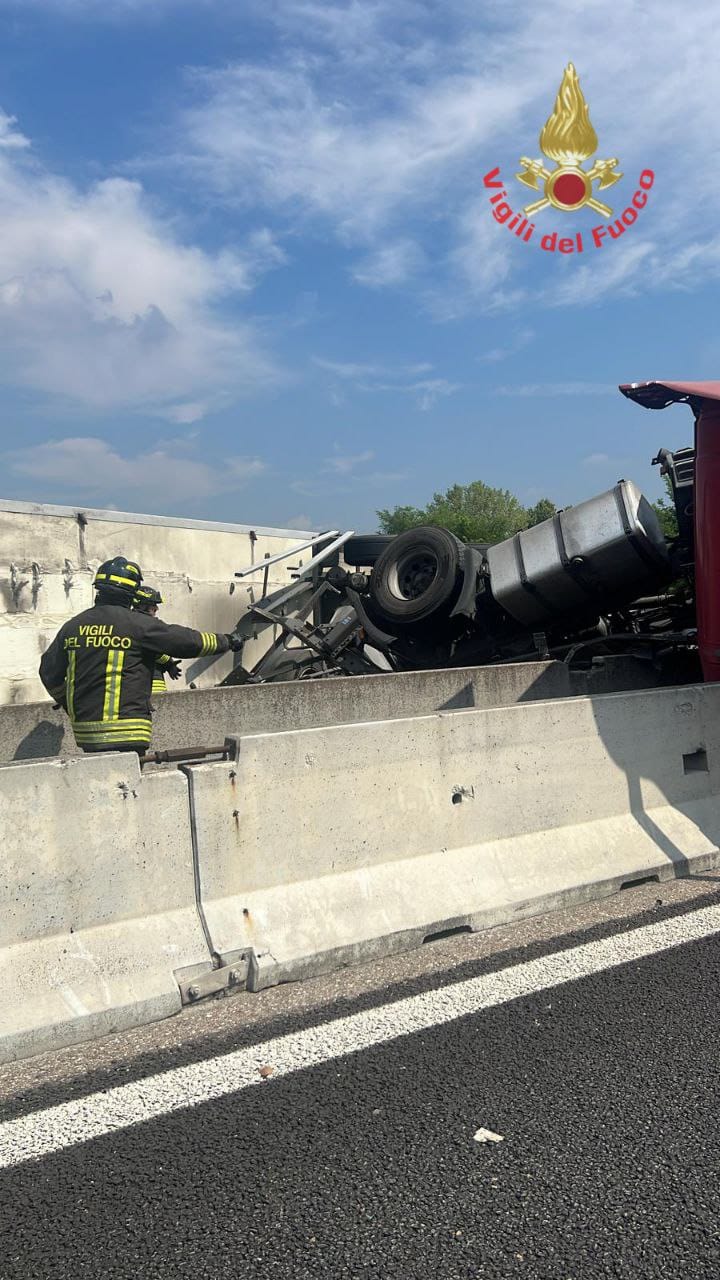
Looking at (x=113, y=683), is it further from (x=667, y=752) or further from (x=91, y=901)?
(x=667, y=752)

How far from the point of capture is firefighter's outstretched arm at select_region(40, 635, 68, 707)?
16.1 feet

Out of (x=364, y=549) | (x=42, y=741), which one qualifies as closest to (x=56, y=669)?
(x=42, y=741)

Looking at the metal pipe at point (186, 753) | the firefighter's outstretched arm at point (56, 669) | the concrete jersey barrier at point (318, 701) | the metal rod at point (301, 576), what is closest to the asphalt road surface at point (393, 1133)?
the metal pipe at point (186, 753)

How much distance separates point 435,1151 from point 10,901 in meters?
1.80

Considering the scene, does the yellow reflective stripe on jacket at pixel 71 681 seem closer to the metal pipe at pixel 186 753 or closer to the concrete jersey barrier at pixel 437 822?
the metal pipe at pixel 186 753

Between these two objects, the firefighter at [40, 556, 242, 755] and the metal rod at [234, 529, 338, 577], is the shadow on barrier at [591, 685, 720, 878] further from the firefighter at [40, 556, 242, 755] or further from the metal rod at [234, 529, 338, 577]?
the metal rod at [234, 529, 338, 577]

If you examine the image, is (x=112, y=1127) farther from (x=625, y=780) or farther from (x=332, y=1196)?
(x=625, y=780)

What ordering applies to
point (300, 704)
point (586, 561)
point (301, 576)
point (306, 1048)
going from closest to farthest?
1. point (306, 1048)
2. point (300, 704)
3. point (586, 561)
4. point (301, 576)

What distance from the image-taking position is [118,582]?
16.5ft

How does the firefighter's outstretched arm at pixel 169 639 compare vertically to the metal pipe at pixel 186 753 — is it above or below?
above

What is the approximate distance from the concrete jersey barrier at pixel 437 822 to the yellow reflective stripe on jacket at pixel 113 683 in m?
0.99

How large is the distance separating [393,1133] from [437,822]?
78.4 inches

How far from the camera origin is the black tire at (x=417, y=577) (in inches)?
379

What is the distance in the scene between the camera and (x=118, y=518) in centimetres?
1186
